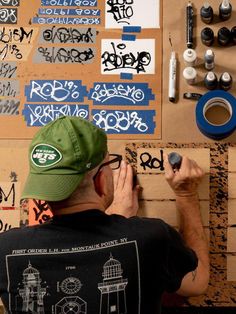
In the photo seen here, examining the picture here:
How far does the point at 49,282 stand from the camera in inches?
29.8

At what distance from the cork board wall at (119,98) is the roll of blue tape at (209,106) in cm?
5

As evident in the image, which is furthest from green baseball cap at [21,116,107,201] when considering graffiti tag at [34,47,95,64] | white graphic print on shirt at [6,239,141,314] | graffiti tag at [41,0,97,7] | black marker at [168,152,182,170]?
graffiti tag at [41,0,97,7]

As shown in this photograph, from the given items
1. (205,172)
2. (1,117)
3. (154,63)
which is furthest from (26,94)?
(205,172)

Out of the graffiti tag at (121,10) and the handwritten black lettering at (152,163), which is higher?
the graffiti tag at (121,10)

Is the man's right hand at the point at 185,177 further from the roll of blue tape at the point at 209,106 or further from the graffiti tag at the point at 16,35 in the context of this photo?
the graffiti tag at the point at 16,35

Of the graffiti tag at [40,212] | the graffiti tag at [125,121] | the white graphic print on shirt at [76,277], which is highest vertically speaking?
the graffiti tag at [125,121]

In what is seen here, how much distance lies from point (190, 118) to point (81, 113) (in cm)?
30

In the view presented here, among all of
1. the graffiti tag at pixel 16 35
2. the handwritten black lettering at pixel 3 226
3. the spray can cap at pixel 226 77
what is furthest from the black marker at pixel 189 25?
the handwritten black lettering at pixel 3 226

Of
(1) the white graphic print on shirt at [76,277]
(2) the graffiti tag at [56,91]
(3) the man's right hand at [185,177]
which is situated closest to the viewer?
(1) the white graphic print on shirt at [76,277]

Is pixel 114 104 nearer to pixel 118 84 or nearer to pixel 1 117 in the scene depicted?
Answer: pixel 118 84

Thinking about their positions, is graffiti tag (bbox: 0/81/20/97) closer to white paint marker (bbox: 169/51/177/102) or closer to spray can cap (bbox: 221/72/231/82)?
white paint marker (bbox: 169/51/177/102)

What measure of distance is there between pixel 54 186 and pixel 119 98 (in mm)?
467

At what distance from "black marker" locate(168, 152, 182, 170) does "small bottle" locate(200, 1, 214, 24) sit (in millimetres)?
388

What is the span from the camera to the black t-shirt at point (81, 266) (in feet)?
2.47
